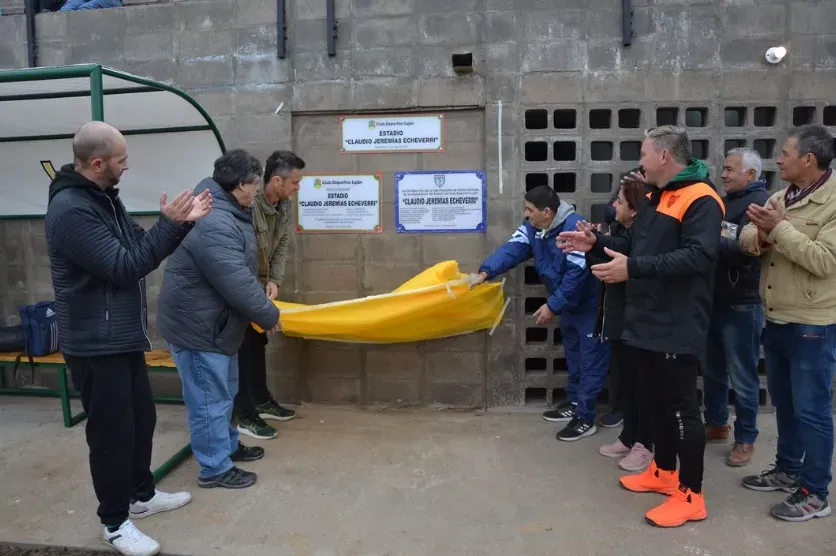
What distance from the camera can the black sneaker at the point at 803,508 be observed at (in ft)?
9.93

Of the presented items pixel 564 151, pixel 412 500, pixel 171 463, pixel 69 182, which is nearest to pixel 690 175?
pixel 564 151

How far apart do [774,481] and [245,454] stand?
311cm

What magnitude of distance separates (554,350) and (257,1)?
349cm

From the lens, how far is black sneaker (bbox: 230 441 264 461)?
3846 mm

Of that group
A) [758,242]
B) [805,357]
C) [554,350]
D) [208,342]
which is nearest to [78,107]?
[208,342]

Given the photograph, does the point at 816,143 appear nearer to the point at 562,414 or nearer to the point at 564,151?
the point at 564,151

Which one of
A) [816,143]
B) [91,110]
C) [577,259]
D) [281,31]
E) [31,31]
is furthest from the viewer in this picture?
[31,31]

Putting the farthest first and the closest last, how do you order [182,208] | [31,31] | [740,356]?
[31,31] → [740,356] → [182,208]

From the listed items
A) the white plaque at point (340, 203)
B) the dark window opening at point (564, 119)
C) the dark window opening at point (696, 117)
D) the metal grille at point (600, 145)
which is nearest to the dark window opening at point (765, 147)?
the metal grille at point (600, 145)

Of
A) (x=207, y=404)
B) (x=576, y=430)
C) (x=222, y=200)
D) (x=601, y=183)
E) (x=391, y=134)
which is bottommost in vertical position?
(x=576, y=430)

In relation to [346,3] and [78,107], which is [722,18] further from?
[78,107]

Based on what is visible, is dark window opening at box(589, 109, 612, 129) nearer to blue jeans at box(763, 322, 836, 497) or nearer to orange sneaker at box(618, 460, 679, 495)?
blue jeans at box(763, 322, 836, 497)

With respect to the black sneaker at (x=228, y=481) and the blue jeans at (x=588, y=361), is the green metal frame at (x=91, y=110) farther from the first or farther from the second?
the blue jeans at (x=588, y=361)

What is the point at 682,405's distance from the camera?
303cm
